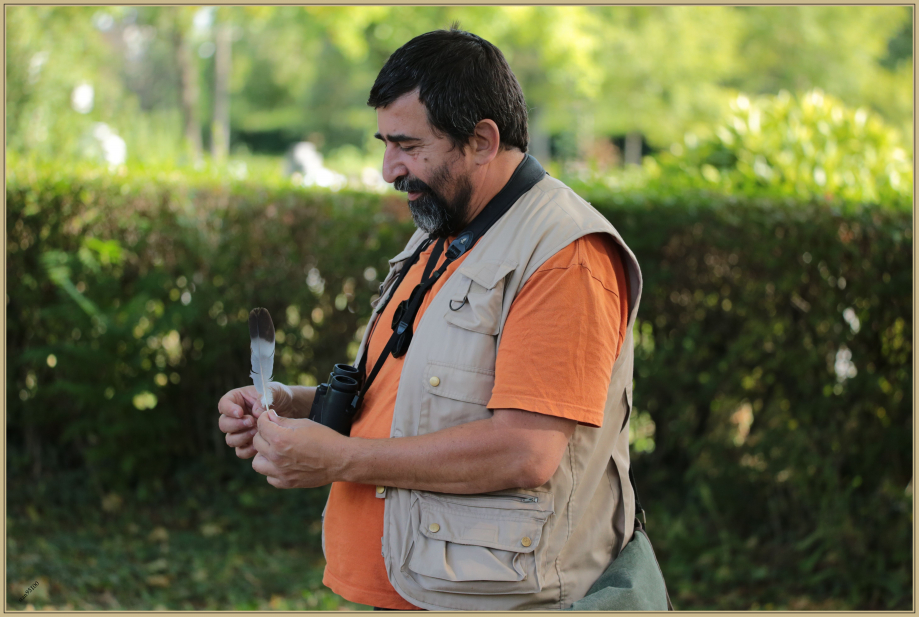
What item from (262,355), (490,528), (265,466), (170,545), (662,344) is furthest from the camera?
(170,545)

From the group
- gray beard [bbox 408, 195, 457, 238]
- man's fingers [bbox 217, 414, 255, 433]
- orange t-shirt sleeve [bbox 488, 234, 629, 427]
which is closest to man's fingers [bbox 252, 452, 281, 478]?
man's fingers [bbox 217, 414, 255, 433]

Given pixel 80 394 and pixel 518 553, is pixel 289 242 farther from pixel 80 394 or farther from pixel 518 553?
pixel 518 553

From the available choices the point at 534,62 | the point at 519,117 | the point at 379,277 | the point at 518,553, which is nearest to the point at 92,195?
the point at 379,277

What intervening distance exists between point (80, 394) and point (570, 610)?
4369 mm

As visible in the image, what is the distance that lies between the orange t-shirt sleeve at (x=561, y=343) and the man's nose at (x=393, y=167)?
477mm

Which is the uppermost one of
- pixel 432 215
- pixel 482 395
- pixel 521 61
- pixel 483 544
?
pixel 521 61

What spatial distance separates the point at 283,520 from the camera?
532 cm

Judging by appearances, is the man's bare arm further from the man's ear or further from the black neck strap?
the man's ear

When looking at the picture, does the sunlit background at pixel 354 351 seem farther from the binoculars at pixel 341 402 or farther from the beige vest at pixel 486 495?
the beige vest at pixel 486 495

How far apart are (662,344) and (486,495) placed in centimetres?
334

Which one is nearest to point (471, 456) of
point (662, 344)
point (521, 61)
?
point (662, 344)

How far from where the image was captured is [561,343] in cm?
168

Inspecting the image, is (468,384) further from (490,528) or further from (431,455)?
(490,528)

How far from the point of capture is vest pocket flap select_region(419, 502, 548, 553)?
1.78 metres
